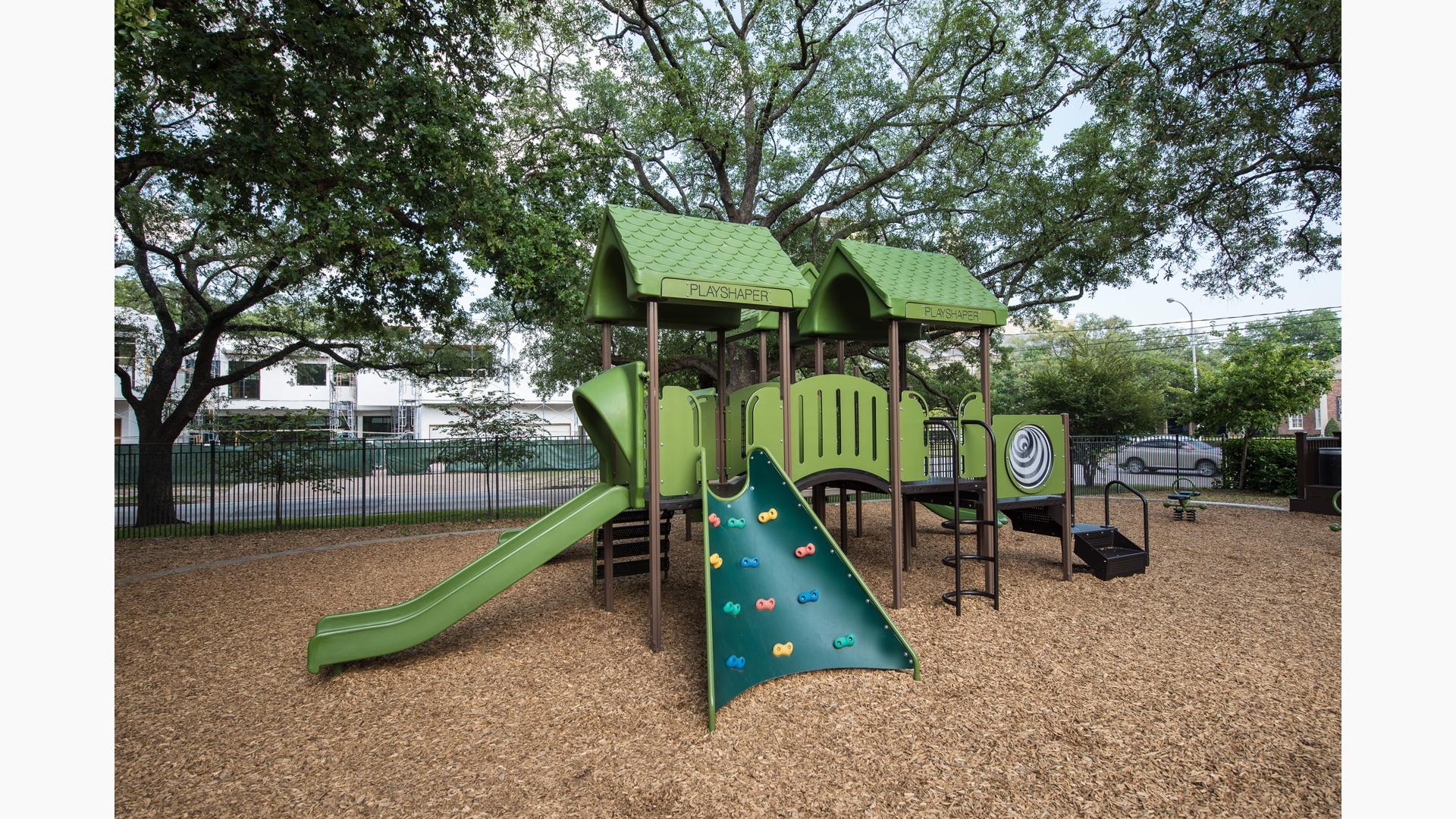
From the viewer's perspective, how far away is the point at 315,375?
35656mm

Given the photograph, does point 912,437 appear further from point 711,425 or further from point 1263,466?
point 1263,466

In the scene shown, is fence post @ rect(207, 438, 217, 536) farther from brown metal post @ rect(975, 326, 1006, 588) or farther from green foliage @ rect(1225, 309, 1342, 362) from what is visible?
green foliage @ rect(1225, 309, 1342, 362)

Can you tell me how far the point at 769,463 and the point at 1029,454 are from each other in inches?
149

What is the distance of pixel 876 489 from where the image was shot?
6574mm

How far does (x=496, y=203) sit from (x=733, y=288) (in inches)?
199

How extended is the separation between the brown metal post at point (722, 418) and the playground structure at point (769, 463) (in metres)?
0.03

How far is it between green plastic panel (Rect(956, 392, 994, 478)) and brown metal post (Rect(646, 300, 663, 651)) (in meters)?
3.49

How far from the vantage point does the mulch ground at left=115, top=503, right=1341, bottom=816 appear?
10.4ft

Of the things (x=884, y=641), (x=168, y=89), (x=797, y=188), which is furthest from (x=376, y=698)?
(x=797, y=188)

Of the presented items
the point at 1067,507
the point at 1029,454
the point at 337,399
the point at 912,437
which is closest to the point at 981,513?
the point at 1029,454

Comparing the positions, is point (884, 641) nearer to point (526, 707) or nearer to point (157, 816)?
point (526, 707)

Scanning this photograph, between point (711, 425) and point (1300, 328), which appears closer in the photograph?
point (711, 425)

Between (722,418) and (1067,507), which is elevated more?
(722,418)

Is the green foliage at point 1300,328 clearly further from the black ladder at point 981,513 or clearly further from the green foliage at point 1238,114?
the black ladder at point 981,513
